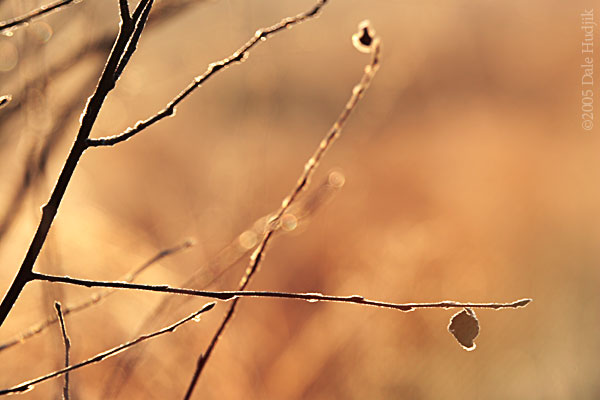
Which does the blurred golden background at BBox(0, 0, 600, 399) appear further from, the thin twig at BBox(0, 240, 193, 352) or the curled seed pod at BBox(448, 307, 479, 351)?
the curled seed pod at BBox(448, 307, 479, 351)

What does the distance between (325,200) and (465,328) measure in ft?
0.90

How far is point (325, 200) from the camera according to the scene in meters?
0.67

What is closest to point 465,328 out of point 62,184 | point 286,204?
point 286,204

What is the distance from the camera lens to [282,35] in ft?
8.14

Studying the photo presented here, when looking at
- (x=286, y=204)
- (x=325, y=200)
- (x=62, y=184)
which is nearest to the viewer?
(x=62, y=184)

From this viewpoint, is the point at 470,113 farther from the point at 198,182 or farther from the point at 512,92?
the point at 198,182

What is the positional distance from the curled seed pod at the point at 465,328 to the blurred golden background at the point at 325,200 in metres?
0.21

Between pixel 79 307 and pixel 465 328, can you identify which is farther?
pixel 79 307

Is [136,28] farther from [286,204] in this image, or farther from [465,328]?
[465,328]

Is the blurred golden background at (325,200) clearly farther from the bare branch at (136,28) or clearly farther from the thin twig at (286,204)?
the bare branch at (136,28)

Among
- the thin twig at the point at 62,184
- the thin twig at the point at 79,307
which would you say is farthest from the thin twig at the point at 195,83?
the thin twig at the point at 79,307

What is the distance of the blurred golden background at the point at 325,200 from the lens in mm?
958

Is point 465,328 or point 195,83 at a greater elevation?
point 195,83

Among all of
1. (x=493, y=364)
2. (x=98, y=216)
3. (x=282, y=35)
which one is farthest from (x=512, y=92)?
(x=98, y=216)
